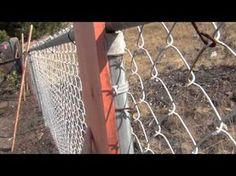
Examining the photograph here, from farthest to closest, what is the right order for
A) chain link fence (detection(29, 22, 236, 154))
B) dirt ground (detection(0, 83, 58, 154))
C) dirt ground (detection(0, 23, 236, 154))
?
dirt ground (detection(0, 83, 58, 154))
dirt ground (detection(0, 23, 236, 154))
chain link fence (detection(29, 22, 236, 154))

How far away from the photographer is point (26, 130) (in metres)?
7.00

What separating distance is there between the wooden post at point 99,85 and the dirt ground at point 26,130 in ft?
12.2

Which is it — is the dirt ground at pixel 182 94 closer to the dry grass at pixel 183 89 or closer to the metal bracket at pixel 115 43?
the dry grass at pixel 183 89

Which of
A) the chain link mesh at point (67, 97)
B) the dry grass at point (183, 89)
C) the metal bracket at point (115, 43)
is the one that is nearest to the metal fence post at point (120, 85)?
the metal bracket at point (115, 43)

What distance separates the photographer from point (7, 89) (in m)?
11.1

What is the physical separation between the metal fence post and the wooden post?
0.5 inches

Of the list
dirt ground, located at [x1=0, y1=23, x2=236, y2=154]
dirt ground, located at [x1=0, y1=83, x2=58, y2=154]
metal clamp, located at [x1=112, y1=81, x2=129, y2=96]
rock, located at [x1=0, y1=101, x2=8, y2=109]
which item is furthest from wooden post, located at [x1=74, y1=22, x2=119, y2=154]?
rock, located at [x1=0, y1=101, x2=8, y2=109]

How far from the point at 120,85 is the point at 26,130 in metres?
6.11

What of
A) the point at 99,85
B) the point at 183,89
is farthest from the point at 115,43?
the point at 183,89

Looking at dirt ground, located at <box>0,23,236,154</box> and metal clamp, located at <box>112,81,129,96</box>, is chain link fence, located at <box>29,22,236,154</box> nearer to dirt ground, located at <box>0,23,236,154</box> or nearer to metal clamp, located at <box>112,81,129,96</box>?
dirt ground, located at <box>0,23,236,154</box>

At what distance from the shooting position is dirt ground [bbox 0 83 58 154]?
5793 millimetres

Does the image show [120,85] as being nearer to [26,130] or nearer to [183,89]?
[183,89]
